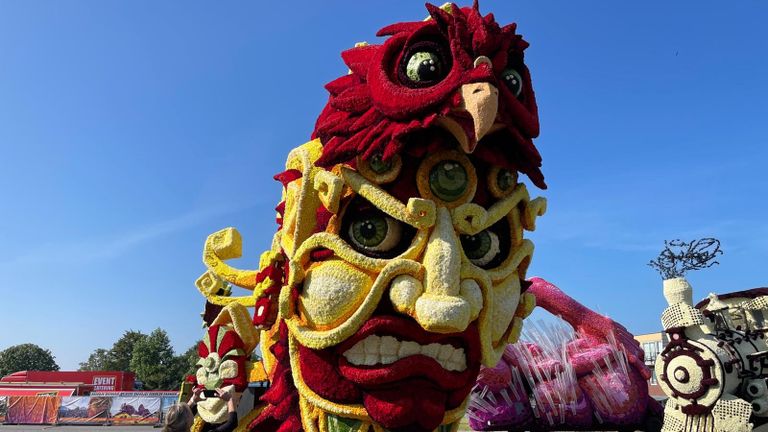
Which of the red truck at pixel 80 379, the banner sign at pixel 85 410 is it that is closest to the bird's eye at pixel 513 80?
the banner sign at pixel 85 410

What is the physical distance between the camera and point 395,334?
3.86 meters

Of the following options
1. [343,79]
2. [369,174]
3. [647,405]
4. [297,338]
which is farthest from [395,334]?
[647,405]

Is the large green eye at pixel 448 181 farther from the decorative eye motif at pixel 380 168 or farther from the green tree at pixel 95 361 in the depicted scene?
the green tree at pixel 95 361

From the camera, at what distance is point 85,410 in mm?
22703

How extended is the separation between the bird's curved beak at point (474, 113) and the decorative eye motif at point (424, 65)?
29 cm

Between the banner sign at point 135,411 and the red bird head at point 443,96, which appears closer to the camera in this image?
the red bird head at point 443,96

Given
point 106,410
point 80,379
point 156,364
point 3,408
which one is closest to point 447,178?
point 106,410

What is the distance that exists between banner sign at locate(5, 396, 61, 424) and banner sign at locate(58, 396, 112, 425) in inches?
15.3

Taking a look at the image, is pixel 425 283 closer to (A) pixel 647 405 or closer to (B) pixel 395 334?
(B) pixel 395 334

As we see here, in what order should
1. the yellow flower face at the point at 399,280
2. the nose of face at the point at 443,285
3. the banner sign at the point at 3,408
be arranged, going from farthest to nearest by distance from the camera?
the banner sign at the point at 3,408 < the yellow flower face at the point at 399,280 < the nose of face at the point at 443,285

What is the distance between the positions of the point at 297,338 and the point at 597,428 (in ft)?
30.5

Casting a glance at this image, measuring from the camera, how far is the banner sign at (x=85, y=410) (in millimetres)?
22641

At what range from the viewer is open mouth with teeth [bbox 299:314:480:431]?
12.5 ft

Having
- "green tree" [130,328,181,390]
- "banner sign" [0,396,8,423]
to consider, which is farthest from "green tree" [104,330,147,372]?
"banner sign" [0,396,8,423]
